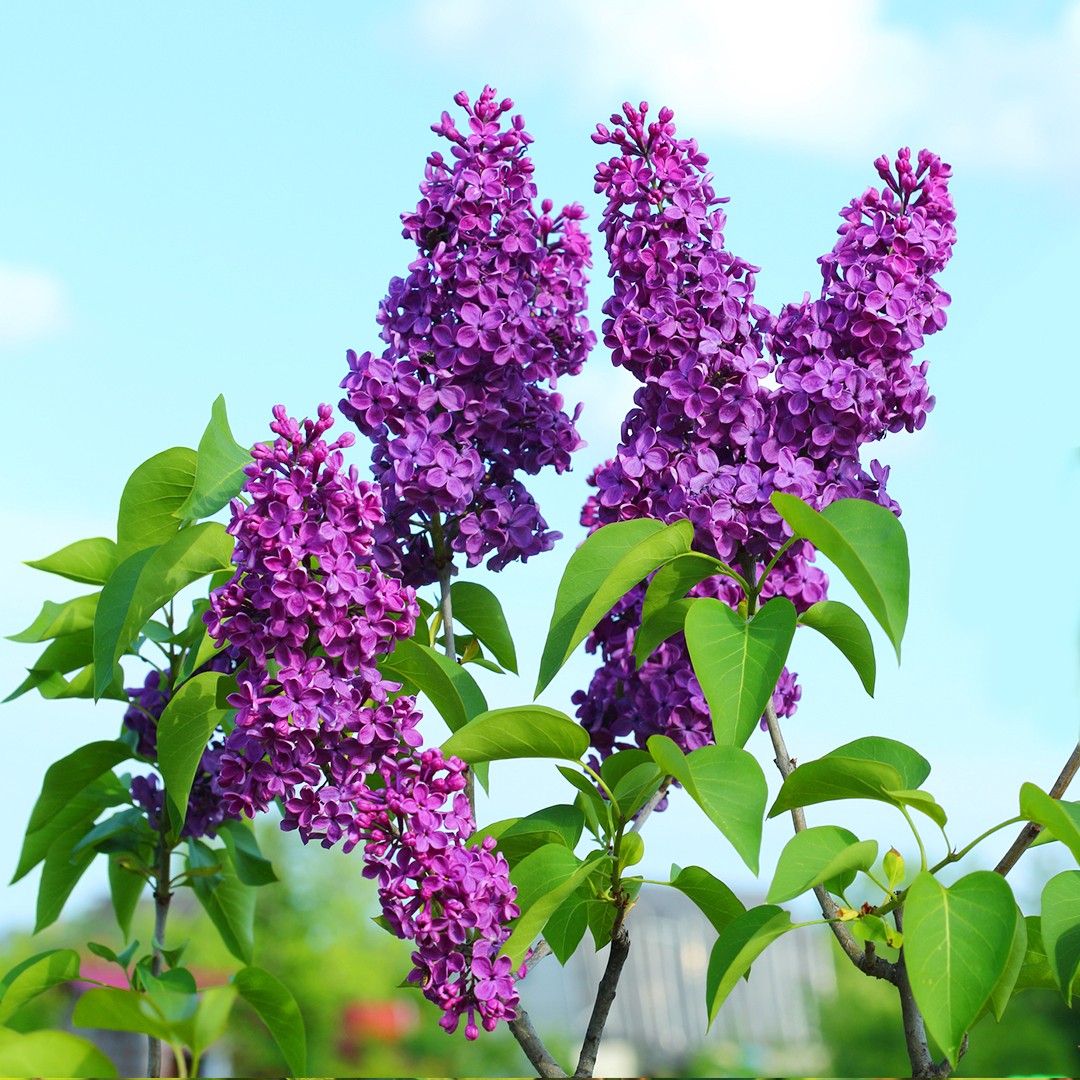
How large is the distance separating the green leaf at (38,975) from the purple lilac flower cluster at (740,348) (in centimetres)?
64

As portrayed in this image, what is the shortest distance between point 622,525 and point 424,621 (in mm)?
223

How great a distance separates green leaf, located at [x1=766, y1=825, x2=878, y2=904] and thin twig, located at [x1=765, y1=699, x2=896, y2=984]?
85mm

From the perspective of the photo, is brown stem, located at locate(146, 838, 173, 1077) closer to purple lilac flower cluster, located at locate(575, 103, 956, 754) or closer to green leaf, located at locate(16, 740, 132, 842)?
green leaf, located at locate(16, 740, 132, 842)

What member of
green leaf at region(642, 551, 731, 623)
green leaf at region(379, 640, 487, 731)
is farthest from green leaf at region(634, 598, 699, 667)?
green leaf at region(379, 640, 487, 731)

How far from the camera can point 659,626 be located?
965 millimetres

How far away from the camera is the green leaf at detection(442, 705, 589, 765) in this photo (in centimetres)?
80

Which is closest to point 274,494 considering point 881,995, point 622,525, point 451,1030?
point 622,525

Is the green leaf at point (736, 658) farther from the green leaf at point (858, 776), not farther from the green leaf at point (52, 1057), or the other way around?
the green leaf at point (52, 1057)

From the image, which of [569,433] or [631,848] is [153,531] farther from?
[631,848]

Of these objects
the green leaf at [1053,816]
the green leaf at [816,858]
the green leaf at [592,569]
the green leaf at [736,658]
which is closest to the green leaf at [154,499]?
the green leaf at [592,569]

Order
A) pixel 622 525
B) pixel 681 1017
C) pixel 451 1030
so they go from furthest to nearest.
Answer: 1. pixel 681 1017
2. pixel 622 525
3. pixel 451 1030

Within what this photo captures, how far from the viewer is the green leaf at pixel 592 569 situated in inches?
34.7

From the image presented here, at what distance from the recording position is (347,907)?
546 inches

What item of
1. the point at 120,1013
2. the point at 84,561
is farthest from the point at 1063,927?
A: the point at 84,561
